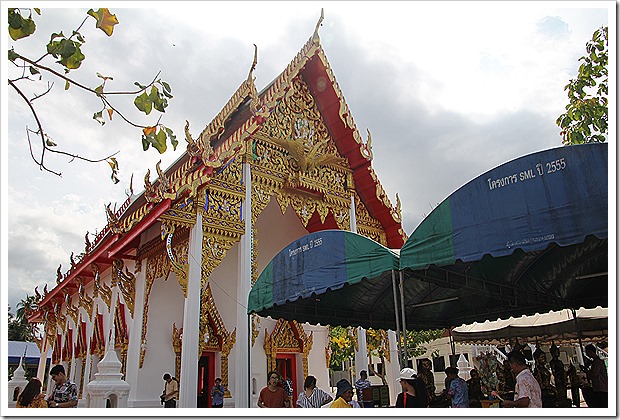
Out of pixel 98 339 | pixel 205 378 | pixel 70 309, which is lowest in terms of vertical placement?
pixel 205 378

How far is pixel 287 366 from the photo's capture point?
1085 cm

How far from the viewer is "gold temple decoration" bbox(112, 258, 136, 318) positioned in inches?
372

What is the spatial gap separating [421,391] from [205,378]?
243 inches

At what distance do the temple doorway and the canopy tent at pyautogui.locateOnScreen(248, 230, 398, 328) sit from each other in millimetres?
2743

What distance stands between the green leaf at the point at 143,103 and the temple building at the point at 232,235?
404cm

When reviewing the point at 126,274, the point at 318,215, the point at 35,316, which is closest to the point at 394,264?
the point at 318,215

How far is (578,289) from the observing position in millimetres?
7926

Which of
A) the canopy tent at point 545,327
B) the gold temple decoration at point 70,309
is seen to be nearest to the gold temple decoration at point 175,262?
the canopy tent at point 545,327

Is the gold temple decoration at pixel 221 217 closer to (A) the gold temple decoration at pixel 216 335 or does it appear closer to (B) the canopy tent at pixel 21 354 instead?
(A) the gold temple decoration at pixel 216 335

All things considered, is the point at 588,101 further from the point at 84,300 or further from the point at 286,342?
the point at 84,300

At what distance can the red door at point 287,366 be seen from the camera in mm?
10664

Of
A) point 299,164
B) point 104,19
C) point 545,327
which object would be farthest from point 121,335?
point 545,327

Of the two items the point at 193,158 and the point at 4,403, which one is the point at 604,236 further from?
the point at 193,158

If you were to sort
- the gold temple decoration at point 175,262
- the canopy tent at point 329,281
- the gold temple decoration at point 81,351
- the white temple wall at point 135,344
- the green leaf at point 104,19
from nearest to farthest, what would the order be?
the green leaf at point 104,19
the canopy tent at point 329,281
the gold temple decoration at point 175,262
the white temple wall at point 135,344
the gold temple decoration at point 81,351
